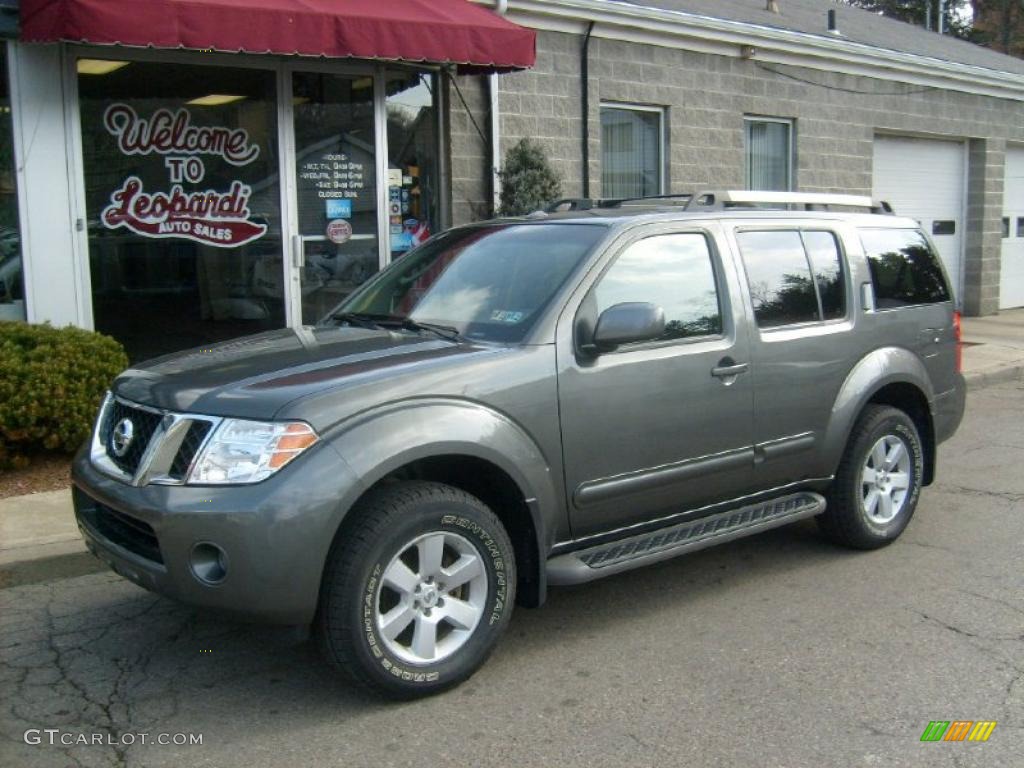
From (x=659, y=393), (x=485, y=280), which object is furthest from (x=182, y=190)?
(x=659, y=393)

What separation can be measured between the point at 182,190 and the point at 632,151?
5.49 metres

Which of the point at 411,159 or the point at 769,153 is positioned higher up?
the point at 769,153

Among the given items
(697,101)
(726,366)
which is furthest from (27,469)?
(697,101)

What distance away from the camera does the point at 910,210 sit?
640 inches

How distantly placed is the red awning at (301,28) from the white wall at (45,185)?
0.68 meters

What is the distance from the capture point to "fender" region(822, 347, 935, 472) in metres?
5.35

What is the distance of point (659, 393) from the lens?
15.1 feet

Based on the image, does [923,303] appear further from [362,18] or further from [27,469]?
[27,469]

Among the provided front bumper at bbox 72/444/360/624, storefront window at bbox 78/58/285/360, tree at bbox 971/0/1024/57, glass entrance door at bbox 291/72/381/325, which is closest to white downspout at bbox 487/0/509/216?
glass entrance door at bbox 291/72/381/325

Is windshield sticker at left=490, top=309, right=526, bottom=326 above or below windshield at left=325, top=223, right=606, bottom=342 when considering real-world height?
below

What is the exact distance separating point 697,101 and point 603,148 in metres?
1.49

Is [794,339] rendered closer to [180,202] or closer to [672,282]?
[672,282]

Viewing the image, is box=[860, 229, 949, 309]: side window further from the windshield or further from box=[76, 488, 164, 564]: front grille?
box=[76, 488, 164, 564]: front grille

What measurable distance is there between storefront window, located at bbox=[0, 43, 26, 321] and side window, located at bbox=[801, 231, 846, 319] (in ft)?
19.6
